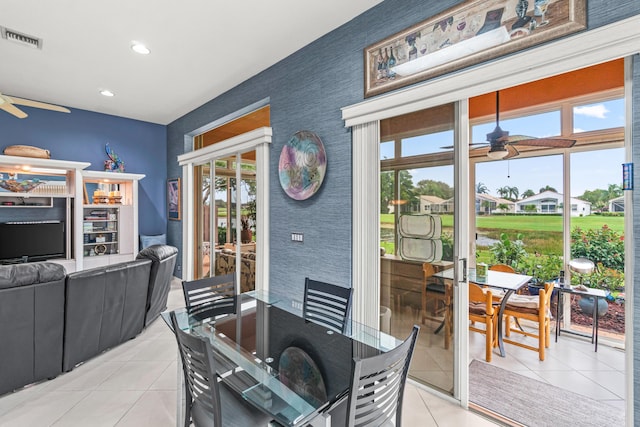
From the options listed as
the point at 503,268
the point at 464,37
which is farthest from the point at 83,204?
the point at 503,268

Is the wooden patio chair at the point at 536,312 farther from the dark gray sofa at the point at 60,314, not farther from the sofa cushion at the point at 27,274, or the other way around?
the sofa cushion at the point at 27,274

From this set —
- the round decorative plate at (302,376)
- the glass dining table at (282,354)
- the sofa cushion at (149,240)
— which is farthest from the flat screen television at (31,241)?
the round decorative plate at (302,376)

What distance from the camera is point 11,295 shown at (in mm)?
2131

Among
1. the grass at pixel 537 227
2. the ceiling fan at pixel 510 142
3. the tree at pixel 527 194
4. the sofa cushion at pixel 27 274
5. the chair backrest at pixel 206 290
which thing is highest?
the ceiling fan at pixel 510 142

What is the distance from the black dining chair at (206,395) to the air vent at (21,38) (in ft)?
11.2

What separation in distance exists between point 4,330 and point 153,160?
4429mm

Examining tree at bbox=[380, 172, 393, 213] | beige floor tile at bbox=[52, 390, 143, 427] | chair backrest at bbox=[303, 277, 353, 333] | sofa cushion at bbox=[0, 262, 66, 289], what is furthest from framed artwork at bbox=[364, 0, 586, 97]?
beige floor tile at bbox=[52, 390, 143, 427]

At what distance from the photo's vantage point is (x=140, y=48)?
315 cm

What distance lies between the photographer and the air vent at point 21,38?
2.85 m

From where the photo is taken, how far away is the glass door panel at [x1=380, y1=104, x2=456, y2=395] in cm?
220

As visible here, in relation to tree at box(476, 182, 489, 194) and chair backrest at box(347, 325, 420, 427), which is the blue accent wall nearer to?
tree at box(476, 182, 489, 194)

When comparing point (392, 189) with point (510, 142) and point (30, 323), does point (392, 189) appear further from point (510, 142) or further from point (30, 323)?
point (30, 323)

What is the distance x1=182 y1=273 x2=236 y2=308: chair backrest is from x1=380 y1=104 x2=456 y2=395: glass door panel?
1258 millimetres

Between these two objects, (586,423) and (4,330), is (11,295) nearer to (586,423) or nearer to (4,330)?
(4,330)
